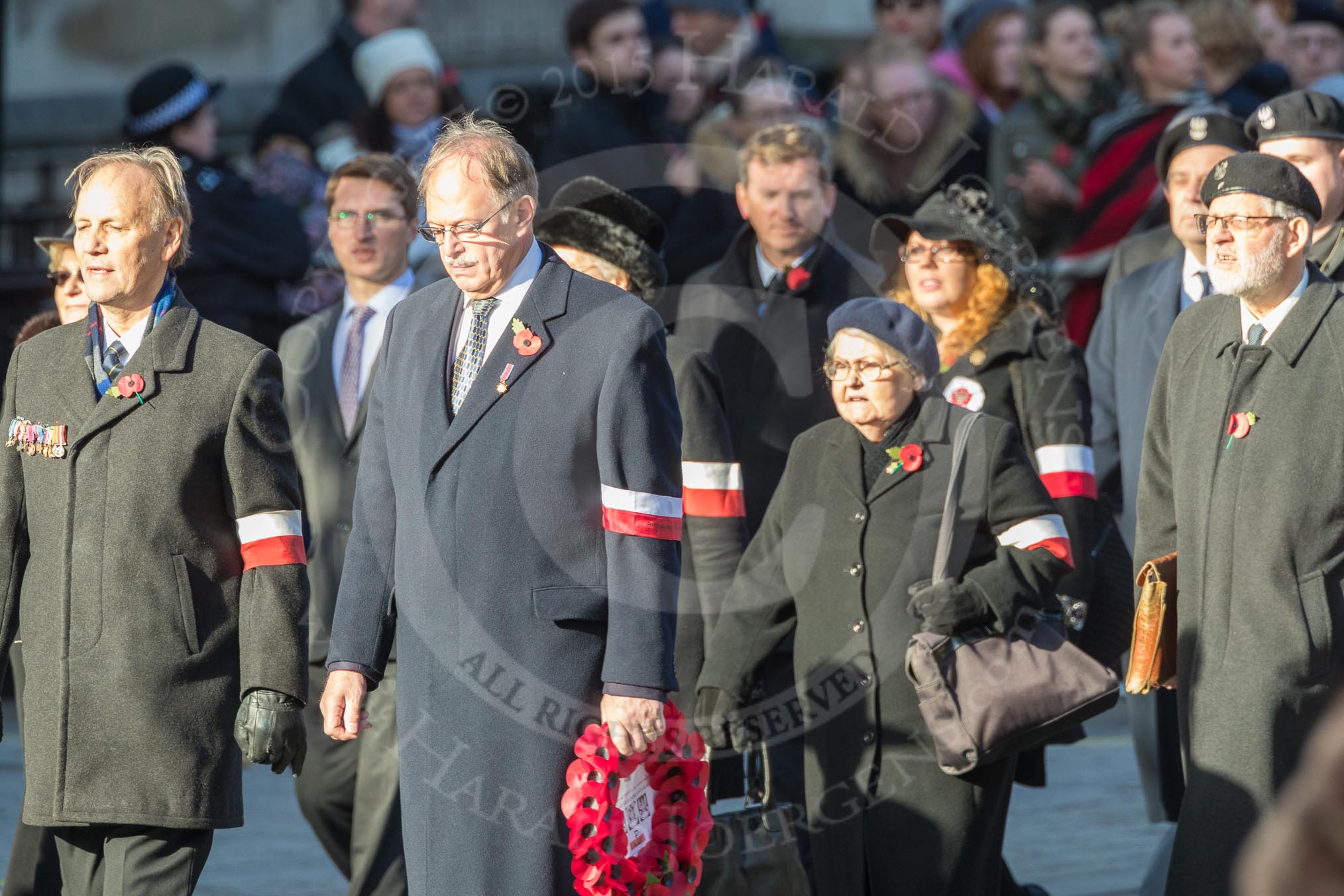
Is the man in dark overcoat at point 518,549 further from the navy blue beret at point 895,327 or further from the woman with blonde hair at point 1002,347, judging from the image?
the woman with blonde hair at point 1002,347

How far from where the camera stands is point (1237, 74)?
30.8 feet

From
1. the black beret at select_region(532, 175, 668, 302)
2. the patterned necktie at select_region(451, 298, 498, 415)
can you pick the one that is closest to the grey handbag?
the black beret at select_region(532, 175, 668, 302)

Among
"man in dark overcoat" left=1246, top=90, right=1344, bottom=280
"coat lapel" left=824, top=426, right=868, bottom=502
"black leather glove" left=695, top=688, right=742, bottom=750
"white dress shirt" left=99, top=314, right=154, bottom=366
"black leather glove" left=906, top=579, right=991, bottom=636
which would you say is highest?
"man in dark overcoat" left=1246, top=90, right=1344, bottom=280

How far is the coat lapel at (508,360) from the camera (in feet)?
13.6

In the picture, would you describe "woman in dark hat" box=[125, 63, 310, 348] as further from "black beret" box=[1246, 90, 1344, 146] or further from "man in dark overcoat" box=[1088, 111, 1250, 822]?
"black beret" box=[1246, 90, 1344, 146]

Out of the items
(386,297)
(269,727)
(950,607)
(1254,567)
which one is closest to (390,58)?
(386,297)

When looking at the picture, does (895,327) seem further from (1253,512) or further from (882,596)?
(1253,512)

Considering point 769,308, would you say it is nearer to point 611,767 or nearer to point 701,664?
point 701,664

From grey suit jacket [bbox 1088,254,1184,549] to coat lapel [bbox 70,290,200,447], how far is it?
3351 millimetres

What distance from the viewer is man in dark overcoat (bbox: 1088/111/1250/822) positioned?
6.72 meters

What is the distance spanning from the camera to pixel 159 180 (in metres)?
4.52

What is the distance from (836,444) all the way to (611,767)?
1563 mm

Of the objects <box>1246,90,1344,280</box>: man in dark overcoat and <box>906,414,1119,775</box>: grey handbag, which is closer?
<box>906,414,1119,775</box>: grey handbag

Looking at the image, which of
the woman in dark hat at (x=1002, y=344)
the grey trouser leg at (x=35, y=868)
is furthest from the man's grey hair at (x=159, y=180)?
the woman in dark hat at (x=1002, y=344)
